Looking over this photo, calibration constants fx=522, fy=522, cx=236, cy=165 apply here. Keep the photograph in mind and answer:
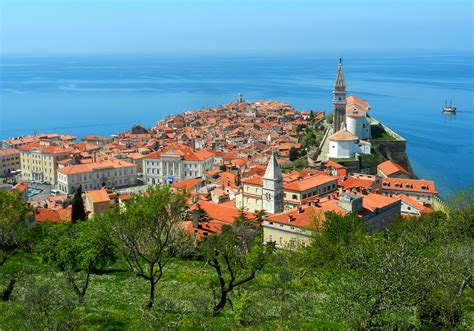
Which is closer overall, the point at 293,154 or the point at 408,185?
the point at 408,185

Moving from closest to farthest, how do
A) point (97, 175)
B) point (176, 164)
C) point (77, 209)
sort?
point (77, 209)
point (97, 175)
point (176, 164)

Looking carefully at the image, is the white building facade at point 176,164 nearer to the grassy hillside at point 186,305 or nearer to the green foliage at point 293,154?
the green foliage at point 293,154

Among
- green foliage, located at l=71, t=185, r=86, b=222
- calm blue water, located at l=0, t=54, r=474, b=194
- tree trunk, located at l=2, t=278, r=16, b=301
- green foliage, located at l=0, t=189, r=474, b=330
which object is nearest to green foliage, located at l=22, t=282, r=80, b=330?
green foliage, located at l=0, t=189, r=474, b=330

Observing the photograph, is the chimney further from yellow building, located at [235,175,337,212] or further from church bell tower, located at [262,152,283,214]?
church bell tower, located at [262,152,283,214]

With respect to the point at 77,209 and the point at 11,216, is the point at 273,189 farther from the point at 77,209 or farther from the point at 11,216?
the point at 11,216

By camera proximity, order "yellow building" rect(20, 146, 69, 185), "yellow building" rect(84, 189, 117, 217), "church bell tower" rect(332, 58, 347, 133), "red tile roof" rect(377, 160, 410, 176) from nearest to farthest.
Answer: "yellow building" rect(84, 189, 117, 217)
"red tile roof" rect(377, 160, 410, 176)
"church bell tower" rect(332, 58, 347, 133)
"yellow building" rect(20, 146, 69, 185)

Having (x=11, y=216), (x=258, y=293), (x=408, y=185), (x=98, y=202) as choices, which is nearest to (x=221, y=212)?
(x=98, y=202)
